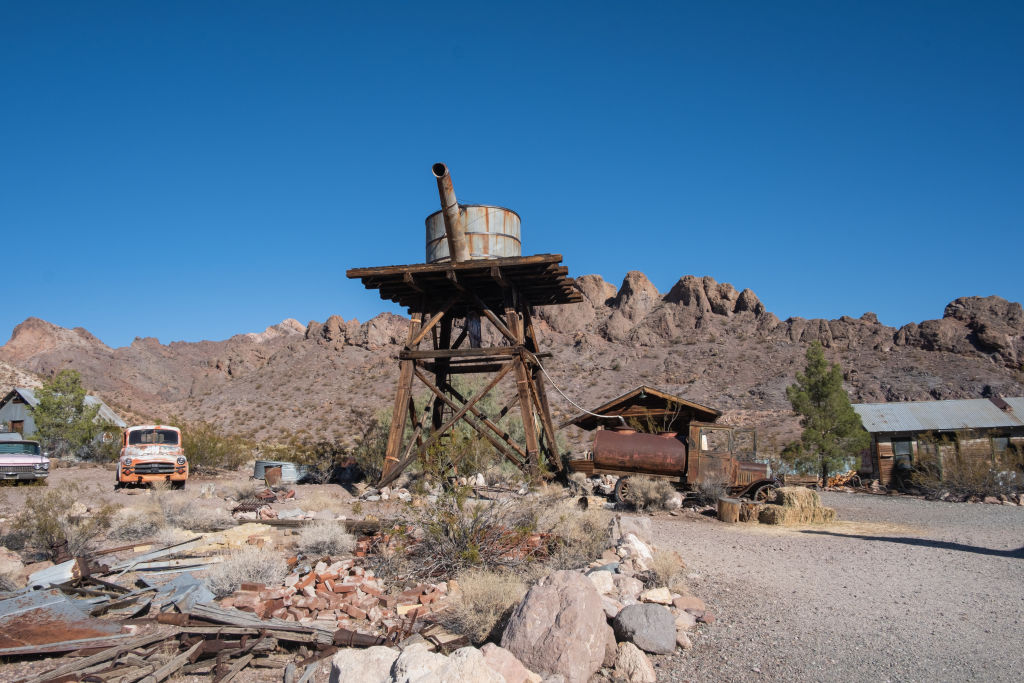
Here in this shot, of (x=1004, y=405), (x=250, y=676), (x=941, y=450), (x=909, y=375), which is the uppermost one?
(x=909, y=375)

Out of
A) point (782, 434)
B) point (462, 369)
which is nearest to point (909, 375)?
point (782, 434)

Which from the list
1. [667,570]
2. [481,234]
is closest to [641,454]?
[481,234]

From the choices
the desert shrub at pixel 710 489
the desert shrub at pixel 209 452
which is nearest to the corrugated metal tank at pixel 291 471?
the desert shrub at pixel 209 452

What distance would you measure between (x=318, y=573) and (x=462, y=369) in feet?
32.6

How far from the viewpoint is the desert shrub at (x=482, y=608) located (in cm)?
605

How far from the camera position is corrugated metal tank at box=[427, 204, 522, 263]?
15.1 m

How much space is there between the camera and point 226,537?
1052cm

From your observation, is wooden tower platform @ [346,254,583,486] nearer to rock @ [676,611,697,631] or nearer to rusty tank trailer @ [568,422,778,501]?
rusty tank trailer @ [568,422,778,501]

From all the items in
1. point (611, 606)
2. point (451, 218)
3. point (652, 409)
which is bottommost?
point (611, 606)

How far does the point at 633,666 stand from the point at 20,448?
2349cm

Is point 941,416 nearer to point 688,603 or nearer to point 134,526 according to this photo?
point 688,603

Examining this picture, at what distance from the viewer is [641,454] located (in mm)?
16484

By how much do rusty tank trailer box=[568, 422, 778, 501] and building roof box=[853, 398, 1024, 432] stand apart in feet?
46.9

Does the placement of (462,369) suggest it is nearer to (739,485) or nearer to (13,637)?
(739,485)
